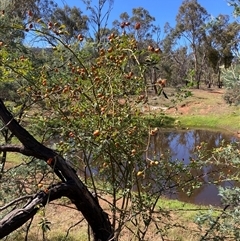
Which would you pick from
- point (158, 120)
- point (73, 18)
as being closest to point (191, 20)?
point (73, 18)

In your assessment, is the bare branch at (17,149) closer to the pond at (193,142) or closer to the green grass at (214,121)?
the pond at (193,142)

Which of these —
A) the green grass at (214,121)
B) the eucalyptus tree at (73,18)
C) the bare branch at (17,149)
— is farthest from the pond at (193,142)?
the eucalyptus tree at (73,18)

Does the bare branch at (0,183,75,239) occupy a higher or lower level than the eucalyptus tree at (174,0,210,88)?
lower

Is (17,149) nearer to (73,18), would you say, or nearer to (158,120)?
(158,120)

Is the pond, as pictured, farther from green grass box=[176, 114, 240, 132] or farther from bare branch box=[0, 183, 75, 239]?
bare branch box=[0, 183, 75, 239]

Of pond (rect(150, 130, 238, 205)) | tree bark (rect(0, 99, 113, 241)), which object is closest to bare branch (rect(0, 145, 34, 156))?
tree bark (rect(0, 99, 113, 241))

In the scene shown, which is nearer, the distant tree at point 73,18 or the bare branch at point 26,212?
the bare branch at point 26,212

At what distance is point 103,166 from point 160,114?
53 cm

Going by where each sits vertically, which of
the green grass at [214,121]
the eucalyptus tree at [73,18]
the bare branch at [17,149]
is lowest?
the bare branch at [17,149]

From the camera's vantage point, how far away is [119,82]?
7.60 ft

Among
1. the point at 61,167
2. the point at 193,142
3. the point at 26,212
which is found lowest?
the point at 26,212

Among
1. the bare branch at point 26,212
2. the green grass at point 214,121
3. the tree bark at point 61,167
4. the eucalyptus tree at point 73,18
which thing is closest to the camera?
the bare branch at point 26,212

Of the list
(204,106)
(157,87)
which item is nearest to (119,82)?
(157,87)

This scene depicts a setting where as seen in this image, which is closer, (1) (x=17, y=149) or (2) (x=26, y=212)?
(2) (x=26, y=212)
